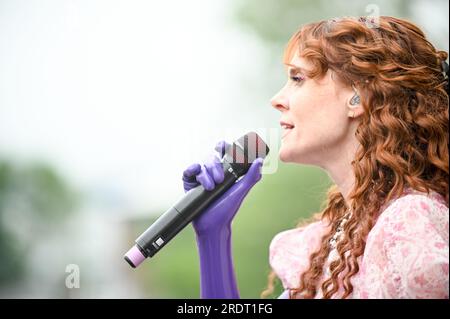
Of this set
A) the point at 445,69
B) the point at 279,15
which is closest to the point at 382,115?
the point at 445,69

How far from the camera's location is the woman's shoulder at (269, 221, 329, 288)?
1.50 meters

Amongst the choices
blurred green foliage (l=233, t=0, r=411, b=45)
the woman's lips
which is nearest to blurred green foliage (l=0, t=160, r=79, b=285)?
blurred green foliage (l=233, t=0, r=411, b=45)

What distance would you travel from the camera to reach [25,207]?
3.91 m

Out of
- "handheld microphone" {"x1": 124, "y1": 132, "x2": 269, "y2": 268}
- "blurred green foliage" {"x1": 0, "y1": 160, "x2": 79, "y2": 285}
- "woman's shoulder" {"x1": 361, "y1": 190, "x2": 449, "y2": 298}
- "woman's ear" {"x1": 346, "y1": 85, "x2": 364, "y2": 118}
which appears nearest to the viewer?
"woman's shoulder" {"x1": 361, "y1": 190, "x2": 449, "y2": 298}

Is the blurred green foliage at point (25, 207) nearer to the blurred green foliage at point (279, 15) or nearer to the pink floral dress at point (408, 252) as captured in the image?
the blurred green foliage at point (279, 15)

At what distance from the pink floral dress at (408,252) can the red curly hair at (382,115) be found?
0.16 feet

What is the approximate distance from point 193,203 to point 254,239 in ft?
9.43

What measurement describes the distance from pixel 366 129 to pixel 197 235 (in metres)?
0.43

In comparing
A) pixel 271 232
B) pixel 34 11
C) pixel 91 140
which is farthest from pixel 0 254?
pixel 34 11

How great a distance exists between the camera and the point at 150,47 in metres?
3.21

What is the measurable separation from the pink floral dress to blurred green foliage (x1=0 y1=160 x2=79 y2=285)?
2824 mm

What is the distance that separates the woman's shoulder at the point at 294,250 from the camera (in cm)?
150

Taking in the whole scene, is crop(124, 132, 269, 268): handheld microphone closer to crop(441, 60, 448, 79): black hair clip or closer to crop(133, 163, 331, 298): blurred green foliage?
crop(441, 60, 448, 79): black hair clip

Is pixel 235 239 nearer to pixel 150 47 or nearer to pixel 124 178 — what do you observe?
pixel 124 178
